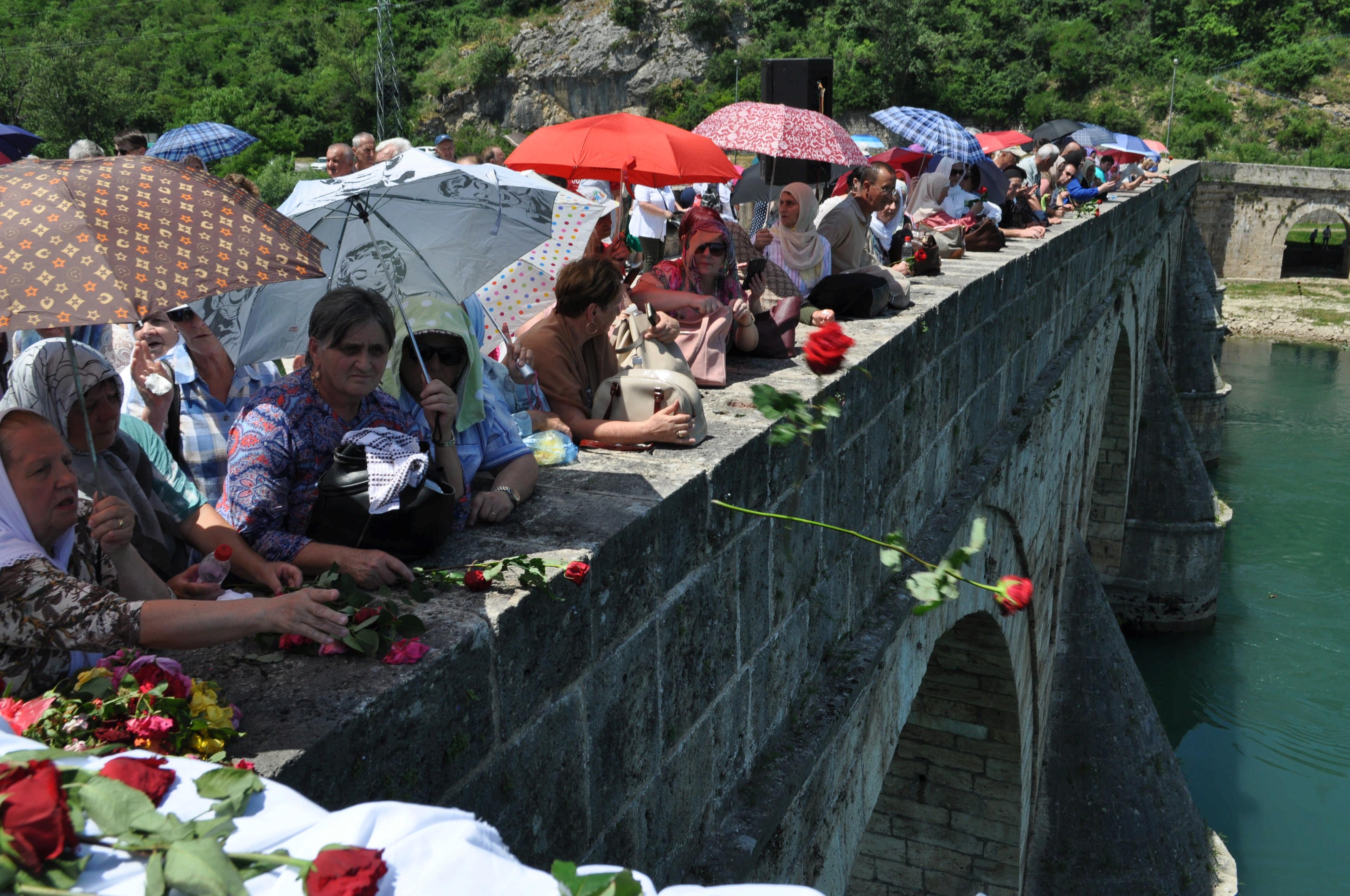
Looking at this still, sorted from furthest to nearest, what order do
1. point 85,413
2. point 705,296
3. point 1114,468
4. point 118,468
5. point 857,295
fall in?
point 1114,468 → point 857,295 → point 705,296 → point 118,468 → point 85,413

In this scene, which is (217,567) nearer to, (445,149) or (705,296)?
(705,296)

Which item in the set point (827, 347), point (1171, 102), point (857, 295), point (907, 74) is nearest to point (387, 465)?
point (827, 347)

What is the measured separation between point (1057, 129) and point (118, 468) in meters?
16.2

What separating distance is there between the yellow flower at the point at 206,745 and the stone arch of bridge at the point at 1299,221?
126ft

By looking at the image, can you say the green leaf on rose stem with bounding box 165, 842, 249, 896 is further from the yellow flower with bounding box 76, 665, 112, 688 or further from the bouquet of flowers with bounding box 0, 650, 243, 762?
the yellow flower with bounding box 76, 665, 112, 688

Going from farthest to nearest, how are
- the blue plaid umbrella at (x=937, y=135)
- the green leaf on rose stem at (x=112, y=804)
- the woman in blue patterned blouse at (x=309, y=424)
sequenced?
the blue plaid umbrella at (x=937, y=135) < the woman in blue patterned blouse at (x=309, y=424) < the green leaf on rose stem at (x=112, y=804)

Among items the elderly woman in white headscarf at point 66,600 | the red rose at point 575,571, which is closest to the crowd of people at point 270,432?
the elderly woman in white headscarf at point 66,600

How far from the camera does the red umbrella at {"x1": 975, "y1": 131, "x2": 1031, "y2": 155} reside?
44.1 ft

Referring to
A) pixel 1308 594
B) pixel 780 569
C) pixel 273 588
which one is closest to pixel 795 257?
pixel 780 569

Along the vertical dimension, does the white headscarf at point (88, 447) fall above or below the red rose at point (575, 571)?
above

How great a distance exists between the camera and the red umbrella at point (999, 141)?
13.4m

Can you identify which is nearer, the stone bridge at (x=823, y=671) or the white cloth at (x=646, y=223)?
the stone bridge at (x=823, y=671)

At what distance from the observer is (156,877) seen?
113 cm

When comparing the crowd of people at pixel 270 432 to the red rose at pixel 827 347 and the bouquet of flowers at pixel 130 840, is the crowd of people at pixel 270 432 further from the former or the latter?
the bouquet of flowers at pixel 130 840
